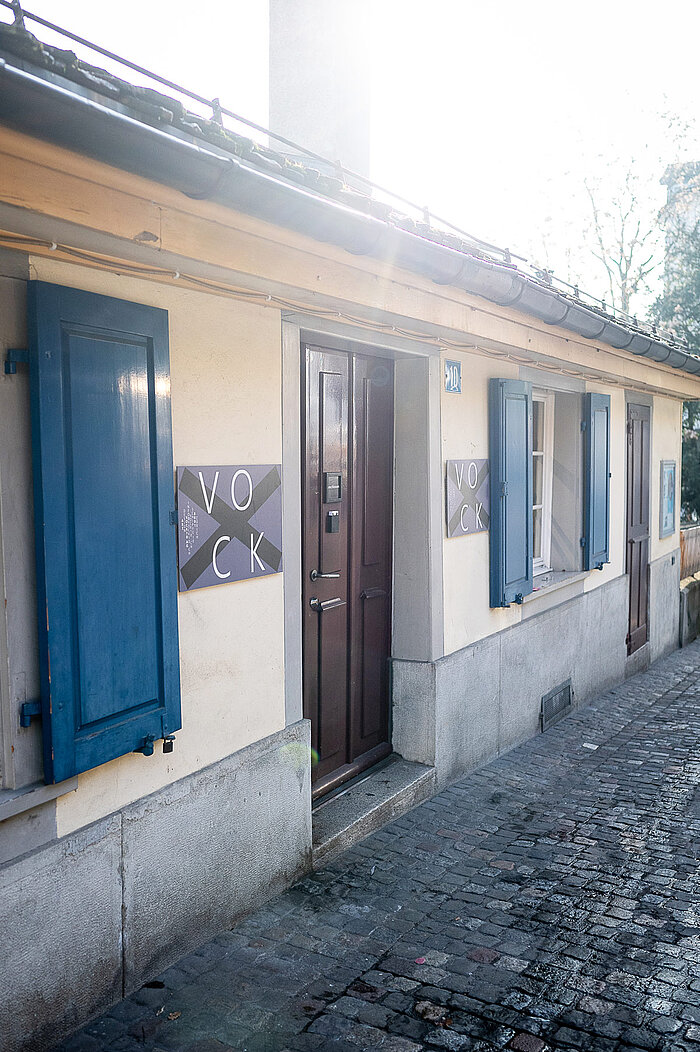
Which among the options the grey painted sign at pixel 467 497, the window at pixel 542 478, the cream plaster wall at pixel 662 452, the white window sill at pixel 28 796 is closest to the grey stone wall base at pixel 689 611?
the cream plaster wall at pixel 662 452

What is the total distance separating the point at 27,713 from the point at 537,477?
604cm

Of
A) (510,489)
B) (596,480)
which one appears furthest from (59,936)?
(596,480)

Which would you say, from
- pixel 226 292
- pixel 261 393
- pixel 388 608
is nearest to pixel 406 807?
pixel 388 608

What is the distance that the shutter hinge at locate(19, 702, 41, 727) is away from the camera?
9.78ft

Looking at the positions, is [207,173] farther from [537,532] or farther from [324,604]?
[537,532]

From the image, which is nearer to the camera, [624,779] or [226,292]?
[226,292]

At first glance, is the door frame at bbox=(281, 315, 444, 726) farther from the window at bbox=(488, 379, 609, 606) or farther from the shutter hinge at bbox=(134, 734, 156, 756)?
the shutter hinge at bbox=(134, 734, 156, 756)

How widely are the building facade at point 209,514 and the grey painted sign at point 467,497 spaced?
0.03m

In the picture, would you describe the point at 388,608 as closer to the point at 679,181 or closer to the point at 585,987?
the point at 585,987

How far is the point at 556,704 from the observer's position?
7.75 meters

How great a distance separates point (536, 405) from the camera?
8180 mm

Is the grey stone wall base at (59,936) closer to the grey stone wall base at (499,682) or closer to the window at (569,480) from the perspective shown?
the grey stone wall base at (499,682)

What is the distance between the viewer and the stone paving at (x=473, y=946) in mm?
3287

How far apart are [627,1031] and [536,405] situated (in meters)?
5.73
